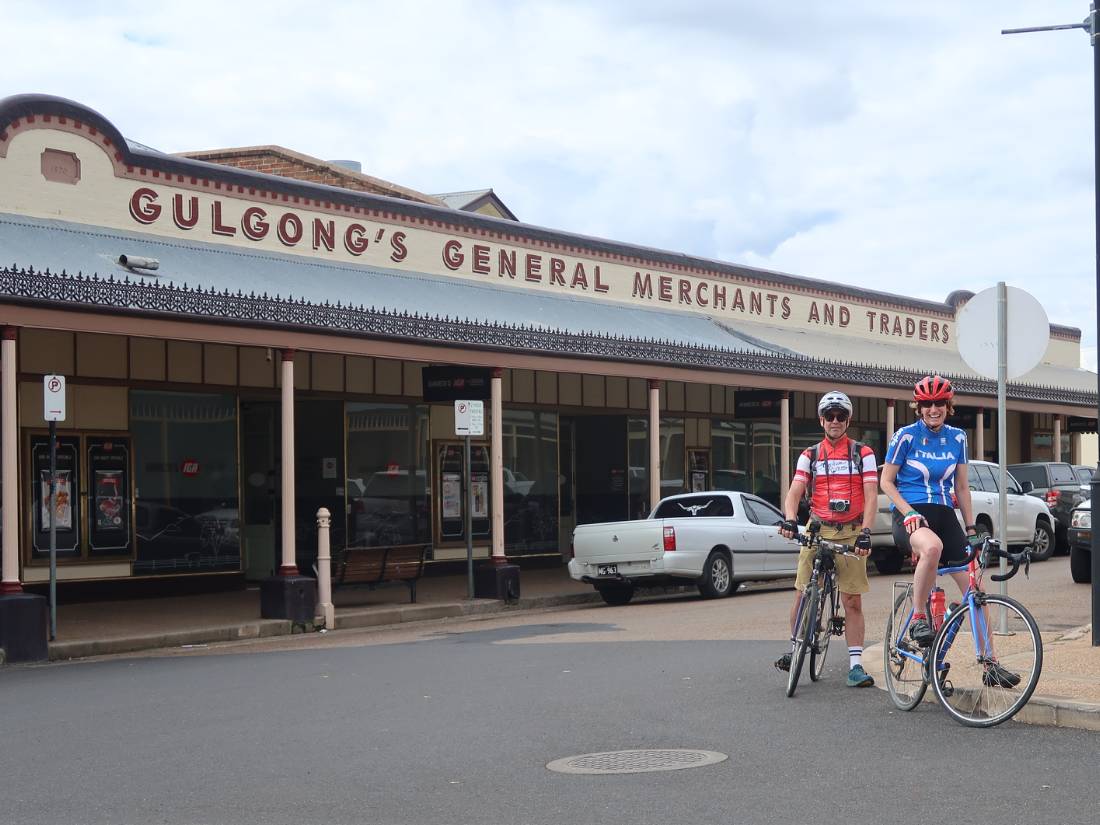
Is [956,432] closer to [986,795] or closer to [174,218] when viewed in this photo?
[986,795]

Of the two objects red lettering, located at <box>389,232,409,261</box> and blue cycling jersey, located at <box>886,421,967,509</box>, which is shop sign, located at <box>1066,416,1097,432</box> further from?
blue cycling jersey, located at <box>886,421,967,509</box>

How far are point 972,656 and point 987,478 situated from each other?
16.6 metres

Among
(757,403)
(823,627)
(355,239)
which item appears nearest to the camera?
(823,627)

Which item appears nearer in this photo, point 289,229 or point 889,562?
point 289,229

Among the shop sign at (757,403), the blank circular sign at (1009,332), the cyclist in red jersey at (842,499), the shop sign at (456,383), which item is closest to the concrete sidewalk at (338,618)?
the cyclist in red jersey at (842,499)

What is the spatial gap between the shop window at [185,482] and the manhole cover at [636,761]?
13.3 m

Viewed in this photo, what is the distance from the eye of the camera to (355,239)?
22.0m

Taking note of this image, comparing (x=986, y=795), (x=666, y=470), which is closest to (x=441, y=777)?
(x=986, y=795)

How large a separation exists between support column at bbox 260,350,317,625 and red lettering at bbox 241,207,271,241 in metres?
3.44

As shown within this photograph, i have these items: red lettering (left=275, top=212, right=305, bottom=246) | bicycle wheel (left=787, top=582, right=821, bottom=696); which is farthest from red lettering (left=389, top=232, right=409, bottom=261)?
bicycle wheel (left=787, top=582, right=821, bottom=696)

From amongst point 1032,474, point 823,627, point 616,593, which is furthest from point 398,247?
point 823,627

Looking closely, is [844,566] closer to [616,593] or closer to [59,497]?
[616,593]

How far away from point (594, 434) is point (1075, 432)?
18627mm

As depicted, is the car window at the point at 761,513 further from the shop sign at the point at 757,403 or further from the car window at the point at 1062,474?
the car window at the point at 1062,474
